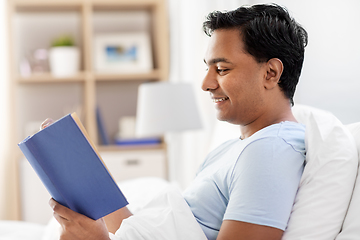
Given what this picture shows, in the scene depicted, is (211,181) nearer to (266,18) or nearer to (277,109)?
(277,109)

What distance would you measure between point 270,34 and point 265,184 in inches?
14.1

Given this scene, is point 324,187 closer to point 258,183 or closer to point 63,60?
point 258,183

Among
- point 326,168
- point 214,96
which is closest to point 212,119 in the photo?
point 214,96

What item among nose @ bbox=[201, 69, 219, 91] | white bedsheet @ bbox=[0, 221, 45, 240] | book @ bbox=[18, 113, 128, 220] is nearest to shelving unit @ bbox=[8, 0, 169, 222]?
white bedsheet @ bbox=[0, 221, 45, 240]

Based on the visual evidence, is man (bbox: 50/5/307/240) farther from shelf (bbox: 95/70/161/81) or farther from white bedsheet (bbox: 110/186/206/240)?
shelf (bbox: 95/70/161/81)

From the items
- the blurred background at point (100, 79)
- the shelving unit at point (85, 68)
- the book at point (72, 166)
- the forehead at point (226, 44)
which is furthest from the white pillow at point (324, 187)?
the shelving unit at point (85, 68)

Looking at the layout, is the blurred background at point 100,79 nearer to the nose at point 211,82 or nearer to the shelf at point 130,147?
the shelf at point 130,147

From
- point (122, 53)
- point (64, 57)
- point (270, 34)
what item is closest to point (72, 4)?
point (64, 57)

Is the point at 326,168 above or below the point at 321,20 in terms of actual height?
below

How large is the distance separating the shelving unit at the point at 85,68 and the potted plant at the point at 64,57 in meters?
0.07

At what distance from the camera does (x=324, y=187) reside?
2.77 feet

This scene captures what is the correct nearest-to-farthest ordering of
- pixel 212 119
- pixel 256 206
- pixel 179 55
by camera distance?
1. pixel 256 206
2. pixel 212 119
3. pixel 179 55

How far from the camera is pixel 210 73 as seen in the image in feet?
3.37

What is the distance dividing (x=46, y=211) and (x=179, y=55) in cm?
140
